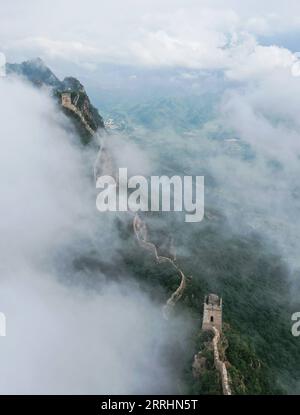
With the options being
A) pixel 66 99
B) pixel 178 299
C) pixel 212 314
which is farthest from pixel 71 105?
pixel 212 314

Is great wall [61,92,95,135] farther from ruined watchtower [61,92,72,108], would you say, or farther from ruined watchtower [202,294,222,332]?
ruined watchtower [202,294,222,332]

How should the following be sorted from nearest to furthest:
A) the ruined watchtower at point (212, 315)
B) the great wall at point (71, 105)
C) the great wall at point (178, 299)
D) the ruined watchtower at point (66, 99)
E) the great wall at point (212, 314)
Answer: the great wall at point (212, 314)
the great wall at point (178, 299)
the ruined watchtower at point (212, 315)
the ruined watchtower at point (66, 99)
the great wall at point (71, 105)

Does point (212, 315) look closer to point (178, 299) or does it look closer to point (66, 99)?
point (178, 299)

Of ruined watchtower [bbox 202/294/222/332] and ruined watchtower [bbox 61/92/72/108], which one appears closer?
ruined watchtower [bbox 202/294/222/332]

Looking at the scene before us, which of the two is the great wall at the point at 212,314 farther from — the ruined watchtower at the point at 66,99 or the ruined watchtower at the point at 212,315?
the ruined watchtower at the point at 66,99

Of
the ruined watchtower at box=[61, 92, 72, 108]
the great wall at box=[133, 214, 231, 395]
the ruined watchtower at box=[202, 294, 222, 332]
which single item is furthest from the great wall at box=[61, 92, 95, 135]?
the ruined watchtower at box=[202, 294, 222, 332]

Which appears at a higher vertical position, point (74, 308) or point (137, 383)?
point (74, 308)

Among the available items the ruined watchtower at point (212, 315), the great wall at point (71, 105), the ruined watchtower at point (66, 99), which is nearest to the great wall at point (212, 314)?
the ruined watchtower at point (212, 315)

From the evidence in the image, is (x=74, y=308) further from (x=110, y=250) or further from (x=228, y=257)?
(x=228, y=257)

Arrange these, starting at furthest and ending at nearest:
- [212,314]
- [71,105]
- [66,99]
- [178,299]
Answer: [71,105], [66,99], [178,299], [212,314]

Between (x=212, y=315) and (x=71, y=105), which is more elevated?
(x=71, y=105)
